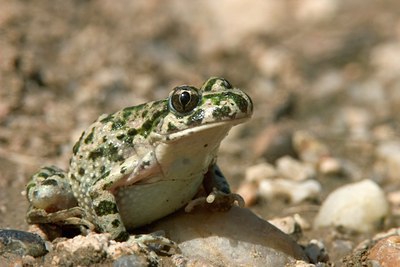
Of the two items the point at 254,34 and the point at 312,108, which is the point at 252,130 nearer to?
the point at 312,108

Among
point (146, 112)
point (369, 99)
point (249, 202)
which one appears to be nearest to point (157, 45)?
point (369, 99)

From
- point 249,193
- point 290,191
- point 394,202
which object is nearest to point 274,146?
point 290,191

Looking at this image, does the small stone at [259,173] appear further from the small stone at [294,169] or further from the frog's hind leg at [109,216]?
the frog's hind leg at [109,216]

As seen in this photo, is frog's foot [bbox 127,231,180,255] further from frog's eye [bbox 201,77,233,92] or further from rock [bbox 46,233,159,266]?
frog's eye [bbox 201,77,233,92]

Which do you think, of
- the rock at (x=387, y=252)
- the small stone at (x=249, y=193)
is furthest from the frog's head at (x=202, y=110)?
the small stone at (x=249, y=193)

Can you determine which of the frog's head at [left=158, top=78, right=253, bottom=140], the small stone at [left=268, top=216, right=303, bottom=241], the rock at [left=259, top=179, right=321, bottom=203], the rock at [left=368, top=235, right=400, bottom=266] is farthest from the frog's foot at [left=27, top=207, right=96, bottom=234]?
the rock at [left=259, top=179, right=321, bottom=203]

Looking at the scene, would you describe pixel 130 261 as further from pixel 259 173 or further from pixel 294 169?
pixel 294 169
